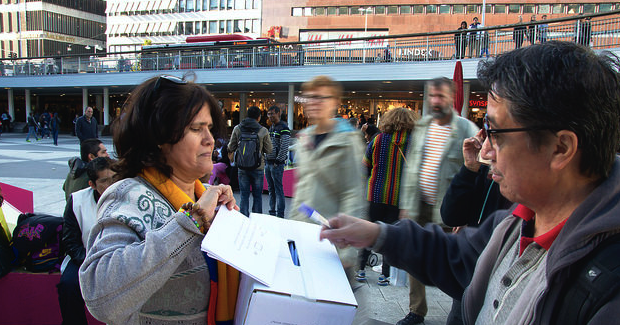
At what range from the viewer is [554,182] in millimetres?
1096

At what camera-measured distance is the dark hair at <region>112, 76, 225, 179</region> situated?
161 centimetres

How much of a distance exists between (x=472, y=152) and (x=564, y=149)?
1.59 meters

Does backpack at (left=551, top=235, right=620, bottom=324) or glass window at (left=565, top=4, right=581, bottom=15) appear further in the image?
glass window at (left=565, top=4, right=581, bottom=15)

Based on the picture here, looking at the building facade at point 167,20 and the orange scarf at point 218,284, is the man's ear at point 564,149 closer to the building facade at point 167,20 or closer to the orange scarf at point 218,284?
the orange scarf at point 218,284

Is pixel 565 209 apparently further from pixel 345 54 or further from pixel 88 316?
pixel 345 54

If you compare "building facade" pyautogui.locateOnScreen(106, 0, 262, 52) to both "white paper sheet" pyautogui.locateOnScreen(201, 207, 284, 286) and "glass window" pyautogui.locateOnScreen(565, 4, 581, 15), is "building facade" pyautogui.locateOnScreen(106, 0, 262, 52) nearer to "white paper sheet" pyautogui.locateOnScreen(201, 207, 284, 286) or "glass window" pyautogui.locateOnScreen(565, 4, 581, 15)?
"glass window" pyautogui.locateOnScreen(565, 4, 581, 15)

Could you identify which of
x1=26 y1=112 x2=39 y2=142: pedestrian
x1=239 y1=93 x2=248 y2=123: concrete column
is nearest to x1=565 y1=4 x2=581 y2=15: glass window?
x1=239 y1=93 x2=248 y2=123: concrete column

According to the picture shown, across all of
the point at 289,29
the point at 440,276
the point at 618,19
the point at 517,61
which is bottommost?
the point at 440,276

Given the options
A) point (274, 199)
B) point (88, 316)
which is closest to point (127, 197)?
point (88, 316)

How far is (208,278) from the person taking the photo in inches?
60.4

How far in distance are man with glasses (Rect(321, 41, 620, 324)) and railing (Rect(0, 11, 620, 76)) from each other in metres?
9.92

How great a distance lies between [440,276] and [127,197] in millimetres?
1246

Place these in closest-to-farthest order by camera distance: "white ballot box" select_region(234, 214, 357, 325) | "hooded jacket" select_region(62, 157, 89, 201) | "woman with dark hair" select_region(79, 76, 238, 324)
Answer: "white ballot box" select_region(234, 214, 357, 325) < "woman with dark hair" select_region(79, 76, 238, 324) < "hooded jacket" select_region(62, 157, 89, 201)

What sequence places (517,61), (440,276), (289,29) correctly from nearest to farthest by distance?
(517,61), (440,276), (289,29)
